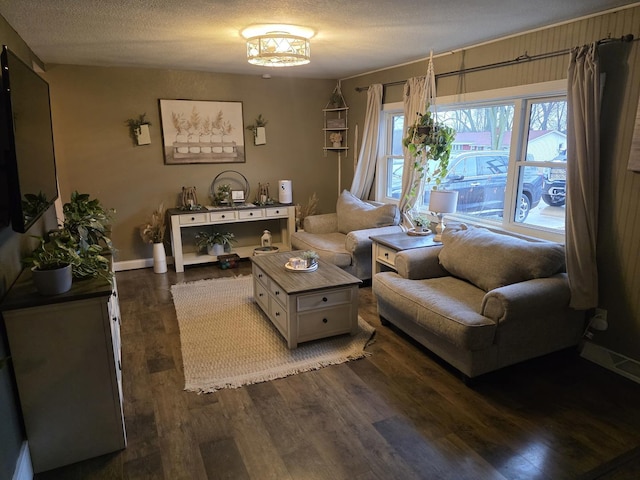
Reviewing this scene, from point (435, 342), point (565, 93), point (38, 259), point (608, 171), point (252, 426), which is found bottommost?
point (252, 426)

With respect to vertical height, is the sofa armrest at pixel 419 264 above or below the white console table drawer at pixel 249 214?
below

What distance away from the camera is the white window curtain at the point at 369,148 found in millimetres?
4946

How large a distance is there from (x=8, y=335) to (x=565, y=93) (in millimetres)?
3665

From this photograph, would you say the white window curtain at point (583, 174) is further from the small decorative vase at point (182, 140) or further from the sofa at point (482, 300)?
the small decorative vase at point (182, 140)

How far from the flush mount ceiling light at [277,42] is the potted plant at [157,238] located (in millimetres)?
2511

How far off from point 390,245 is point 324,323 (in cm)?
101

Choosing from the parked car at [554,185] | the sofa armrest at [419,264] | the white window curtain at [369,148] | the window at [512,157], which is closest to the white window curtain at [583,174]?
the window at [512,157]

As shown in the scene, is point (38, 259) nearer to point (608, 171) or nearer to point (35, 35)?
point (35, 35)

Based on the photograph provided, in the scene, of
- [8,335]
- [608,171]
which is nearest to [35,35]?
[8,335]

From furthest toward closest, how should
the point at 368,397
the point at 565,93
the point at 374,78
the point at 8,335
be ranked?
the point at 374,78
the point at 565,93
the point at 368,397
the point at 8,335

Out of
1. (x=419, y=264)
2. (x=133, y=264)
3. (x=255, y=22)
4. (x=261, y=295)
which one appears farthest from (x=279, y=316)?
(x=133, y=264)

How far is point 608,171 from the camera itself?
276 centimetres

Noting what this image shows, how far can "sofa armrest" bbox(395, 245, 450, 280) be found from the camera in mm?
3334

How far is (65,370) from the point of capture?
1937 mm
